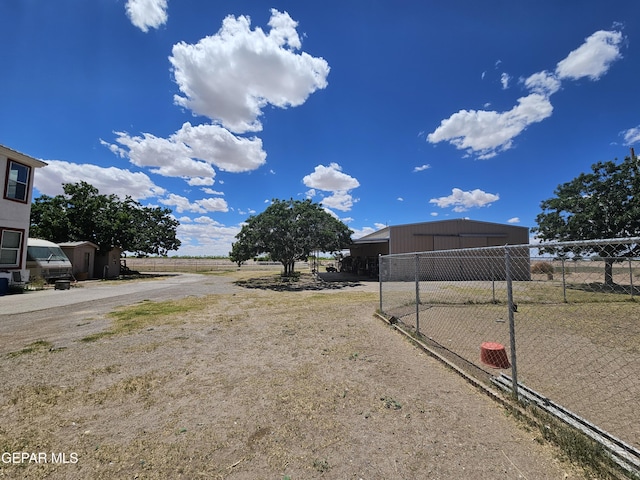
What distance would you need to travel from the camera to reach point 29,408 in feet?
11.3

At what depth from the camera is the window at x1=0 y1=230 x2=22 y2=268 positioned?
1388 centimetres

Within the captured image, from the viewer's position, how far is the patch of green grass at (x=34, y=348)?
5.41 m

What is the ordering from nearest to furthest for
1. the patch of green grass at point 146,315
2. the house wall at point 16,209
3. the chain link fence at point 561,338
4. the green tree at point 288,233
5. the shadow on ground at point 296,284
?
1. the chain link fence at point 561,338
2. the patch of green grass at point 146,315
3. the house wall at point 16,209
4. the shadow on ground at point 296,284
5. the green tree at point 288,233

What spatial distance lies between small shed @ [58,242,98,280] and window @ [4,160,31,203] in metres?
7.56

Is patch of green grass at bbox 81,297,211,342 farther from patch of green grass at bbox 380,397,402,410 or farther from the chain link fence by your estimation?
the chain link fence

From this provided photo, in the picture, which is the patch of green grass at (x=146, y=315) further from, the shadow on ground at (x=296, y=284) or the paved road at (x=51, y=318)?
the shadow on ground at (x=296, y=284)

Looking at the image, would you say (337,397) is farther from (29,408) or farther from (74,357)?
(74,357)

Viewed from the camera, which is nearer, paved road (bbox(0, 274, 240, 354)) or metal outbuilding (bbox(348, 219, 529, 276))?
paved road (bbox(0, 274, 240, 354))

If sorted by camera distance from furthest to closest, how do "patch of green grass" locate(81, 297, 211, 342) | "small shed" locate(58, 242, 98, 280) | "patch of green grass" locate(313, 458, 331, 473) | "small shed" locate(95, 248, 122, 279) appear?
"small shed" locate(95, 248, 122, 279), "small shed" locate(58, 242, 98, 280), "patch of green grass" locate(81, 297, 211, 342), "patch of green grass" locate(313, 458, 331, 473)

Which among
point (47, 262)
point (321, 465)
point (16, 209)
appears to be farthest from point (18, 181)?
point (321, 465)

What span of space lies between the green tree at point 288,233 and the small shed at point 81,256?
11.9 meters

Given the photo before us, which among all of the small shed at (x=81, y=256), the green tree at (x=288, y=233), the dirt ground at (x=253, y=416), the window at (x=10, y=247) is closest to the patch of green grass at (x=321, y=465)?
the dirt ground at (x=253, y=416)

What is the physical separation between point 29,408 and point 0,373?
1.85m

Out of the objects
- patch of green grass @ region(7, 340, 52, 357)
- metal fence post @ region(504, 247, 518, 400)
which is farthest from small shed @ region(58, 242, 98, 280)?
metal fence post @ region(504, 247, 518, 400)
